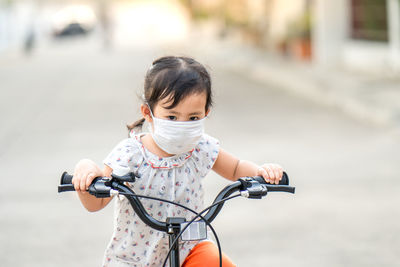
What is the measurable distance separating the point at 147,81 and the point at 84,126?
8974 mm

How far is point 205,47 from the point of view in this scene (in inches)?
1304

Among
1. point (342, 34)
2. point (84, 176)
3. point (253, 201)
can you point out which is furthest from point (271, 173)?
point (342, 34)

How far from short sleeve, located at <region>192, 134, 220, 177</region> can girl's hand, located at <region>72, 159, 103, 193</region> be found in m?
0.46

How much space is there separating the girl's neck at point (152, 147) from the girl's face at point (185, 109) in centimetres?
20

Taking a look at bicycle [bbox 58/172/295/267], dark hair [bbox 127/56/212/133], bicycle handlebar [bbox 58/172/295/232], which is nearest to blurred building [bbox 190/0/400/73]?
dark hair [bbox 127/56/212/133]

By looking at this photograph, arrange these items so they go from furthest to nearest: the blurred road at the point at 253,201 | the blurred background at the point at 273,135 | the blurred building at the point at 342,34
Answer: the blurred building at the point at 342,34 → the blurred background at the point at 273,135 → the blurred road at the point at 253,201

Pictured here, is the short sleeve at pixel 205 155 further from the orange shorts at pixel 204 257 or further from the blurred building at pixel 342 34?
the blurred building at pixel 342 34

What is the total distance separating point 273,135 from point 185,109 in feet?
25.3

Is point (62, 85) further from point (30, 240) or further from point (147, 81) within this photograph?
point (147, 81)

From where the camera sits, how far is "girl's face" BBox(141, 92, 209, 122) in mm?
2281

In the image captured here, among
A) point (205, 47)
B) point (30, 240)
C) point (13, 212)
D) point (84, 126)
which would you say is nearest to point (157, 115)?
point (30, 240)

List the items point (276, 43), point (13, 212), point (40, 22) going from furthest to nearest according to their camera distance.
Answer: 1. point (40, 22)
2. point (276, 43)
3. point (13, 212)

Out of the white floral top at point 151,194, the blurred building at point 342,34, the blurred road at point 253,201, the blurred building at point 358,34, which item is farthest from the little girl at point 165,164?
the blurred building at point 358,34

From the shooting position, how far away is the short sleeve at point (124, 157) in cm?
241
